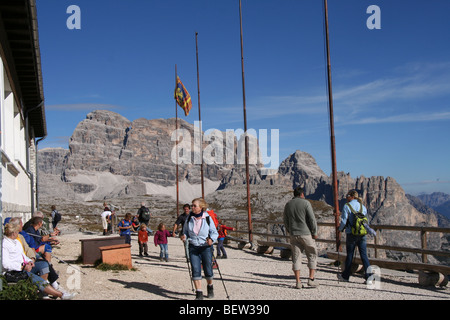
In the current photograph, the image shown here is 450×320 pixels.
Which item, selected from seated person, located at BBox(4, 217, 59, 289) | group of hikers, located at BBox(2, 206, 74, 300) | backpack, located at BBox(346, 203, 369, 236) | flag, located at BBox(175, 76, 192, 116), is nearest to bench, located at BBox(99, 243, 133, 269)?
group of hikers, located at BBox(2, 206, 74, 300)

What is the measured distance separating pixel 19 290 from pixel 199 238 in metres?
3.02

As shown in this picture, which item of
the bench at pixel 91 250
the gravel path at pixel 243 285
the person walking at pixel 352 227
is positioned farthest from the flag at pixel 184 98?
the person walking at pixel 352 227

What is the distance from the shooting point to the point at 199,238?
26.9ft

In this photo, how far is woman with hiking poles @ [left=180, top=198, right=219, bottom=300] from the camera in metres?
8.18

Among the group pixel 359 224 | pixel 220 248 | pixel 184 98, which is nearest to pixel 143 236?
pixel 220 248

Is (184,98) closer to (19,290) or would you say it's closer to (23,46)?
(23,46)

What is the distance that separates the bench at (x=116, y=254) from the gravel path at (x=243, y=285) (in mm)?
419

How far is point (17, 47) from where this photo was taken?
12.1 meters

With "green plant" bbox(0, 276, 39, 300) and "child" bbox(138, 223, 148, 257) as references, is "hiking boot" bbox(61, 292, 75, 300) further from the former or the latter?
"child" bbox(138, 223, 148, 257)

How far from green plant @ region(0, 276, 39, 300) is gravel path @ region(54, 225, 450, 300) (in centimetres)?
167

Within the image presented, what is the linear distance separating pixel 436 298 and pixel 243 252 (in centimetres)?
1017

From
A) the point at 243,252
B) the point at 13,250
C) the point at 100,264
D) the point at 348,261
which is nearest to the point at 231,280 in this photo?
the point at 348,261

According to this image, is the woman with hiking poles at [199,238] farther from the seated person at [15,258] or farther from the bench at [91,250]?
the bench at [91,250]
